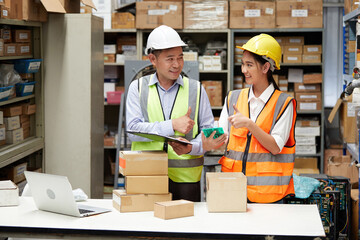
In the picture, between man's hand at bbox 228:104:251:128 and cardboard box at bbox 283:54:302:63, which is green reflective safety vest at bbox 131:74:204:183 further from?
cardboard box at bbox 283:54:302:63

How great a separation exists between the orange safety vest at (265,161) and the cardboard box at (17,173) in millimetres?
2088

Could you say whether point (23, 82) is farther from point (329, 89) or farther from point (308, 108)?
point (329, 89)

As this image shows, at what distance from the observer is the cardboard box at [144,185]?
2760 mm

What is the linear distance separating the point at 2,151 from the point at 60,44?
3.40ft

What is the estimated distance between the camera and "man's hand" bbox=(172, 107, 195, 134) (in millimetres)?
3057

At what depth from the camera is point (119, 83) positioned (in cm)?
708

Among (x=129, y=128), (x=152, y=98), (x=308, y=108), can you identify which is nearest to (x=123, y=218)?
(x=129, y=128)

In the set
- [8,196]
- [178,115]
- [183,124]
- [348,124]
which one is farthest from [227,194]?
[348,124]

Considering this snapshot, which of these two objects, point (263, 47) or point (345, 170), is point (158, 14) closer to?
point (345, 170)

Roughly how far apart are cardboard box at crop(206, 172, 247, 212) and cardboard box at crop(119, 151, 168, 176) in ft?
0.87

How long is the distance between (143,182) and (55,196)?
0.44 metres

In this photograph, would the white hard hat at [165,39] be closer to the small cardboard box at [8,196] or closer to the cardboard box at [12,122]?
the small cardboard box at [8,196]

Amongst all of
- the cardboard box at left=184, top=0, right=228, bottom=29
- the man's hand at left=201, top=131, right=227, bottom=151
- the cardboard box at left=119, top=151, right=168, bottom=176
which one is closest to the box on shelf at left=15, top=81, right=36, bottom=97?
the cardboard box at left=119, top=151, right=168, bottom=176

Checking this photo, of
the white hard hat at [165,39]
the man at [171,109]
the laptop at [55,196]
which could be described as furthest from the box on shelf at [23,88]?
the laptop at [55,196]
